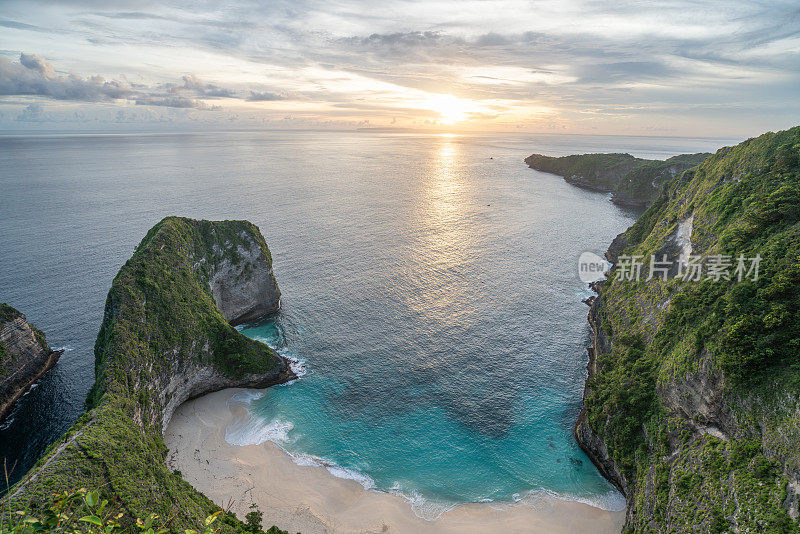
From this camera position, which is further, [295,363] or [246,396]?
[295,363]

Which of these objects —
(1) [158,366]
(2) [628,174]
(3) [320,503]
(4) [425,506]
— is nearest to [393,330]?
(4) [425,506]

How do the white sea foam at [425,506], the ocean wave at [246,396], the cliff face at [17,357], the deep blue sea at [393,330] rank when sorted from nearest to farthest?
the white sea foam at [425,506], the deep blue sea at [393,330], the cliff face at [17,357], the ocean wave at [246,396]

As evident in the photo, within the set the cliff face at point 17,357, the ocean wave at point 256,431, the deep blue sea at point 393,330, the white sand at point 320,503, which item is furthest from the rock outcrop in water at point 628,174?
the cliff face at point 17,357

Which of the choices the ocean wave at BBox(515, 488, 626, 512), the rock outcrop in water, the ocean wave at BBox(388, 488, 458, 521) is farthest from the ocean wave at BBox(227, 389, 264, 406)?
the rock outcrop in water

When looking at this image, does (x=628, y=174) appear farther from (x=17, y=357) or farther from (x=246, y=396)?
(x=17, y=357)

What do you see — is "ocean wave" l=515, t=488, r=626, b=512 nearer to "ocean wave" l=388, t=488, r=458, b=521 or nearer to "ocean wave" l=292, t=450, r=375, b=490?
"ocean wave" l=388, t=488, r=458, b=521

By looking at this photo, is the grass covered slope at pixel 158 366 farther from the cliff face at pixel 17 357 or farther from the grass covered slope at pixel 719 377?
the grass covered slope at pixel 719 377

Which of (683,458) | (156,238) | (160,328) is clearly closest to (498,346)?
(683,458)
